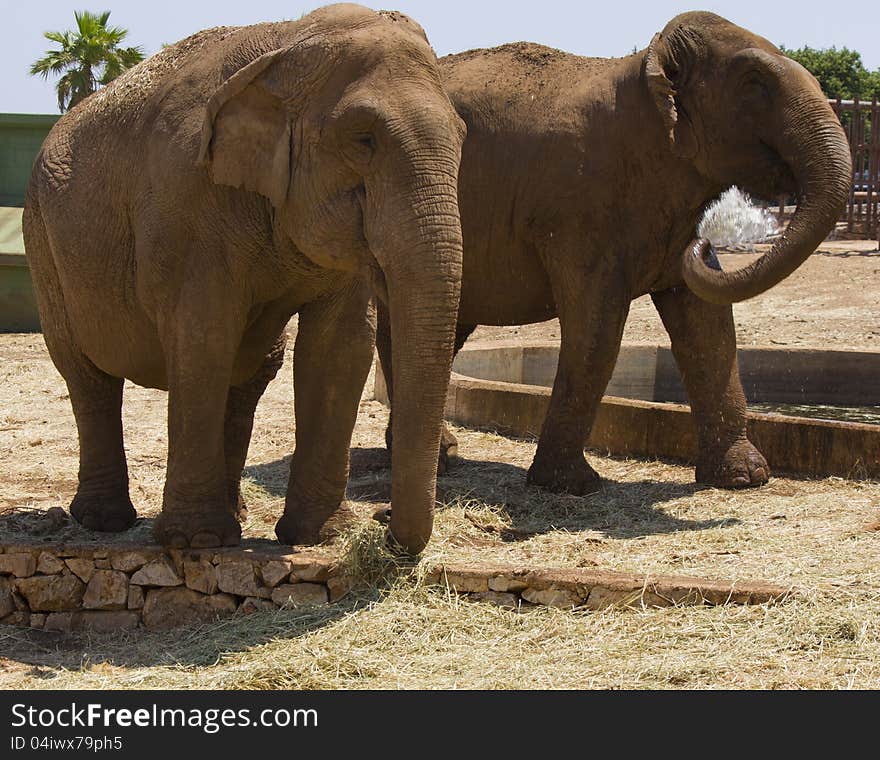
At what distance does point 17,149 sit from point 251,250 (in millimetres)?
15745

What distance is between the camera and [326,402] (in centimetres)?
670

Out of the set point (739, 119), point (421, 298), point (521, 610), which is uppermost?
point (739, 119)

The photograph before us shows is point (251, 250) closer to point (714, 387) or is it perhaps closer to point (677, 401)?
point (714, 387)

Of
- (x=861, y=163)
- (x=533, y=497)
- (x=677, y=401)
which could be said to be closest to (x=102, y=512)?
(x=533, y=497)

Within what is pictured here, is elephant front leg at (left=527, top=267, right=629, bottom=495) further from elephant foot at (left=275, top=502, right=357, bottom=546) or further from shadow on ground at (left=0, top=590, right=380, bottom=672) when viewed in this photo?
shadow on ground at (left=0, top=590, right=380, bottom=672)

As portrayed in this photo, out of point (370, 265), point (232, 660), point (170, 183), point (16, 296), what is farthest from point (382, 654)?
point (16, 296)

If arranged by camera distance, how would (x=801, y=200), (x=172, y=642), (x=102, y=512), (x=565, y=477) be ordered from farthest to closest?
(x=565, y=477), (x=801, y=200), (x=102, y=512), (x=172, y=642)

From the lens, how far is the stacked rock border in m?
6.00

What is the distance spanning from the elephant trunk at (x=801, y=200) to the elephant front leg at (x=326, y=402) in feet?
6.57

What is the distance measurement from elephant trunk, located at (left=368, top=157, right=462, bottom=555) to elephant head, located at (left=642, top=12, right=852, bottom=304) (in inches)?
99.2

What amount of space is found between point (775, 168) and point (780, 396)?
428cm

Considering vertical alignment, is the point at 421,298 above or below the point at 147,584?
above

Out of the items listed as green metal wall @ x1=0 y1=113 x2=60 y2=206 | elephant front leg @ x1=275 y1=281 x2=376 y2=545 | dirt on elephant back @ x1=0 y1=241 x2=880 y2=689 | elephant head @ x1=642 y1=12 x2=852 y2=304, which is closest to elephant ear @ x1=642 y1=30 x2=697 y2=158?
elephant head @ x1=642 y1=12 x2=852 y2=304

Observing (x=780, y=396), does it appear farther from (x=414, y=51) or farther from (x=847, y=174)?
(x=414, y=51)
